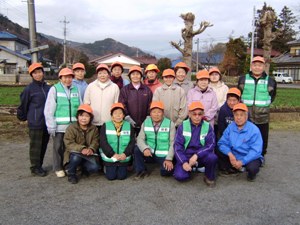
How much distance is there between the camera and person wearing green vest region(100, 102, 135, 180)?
14.1ft

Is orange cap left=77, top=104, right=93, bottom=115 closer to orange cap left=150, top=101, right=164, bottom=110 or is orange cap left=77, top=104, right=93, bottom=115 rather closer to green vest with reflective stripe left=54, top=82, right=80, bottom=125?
green vest with reflective stripe left=54, top=82, right=80, bottom=125

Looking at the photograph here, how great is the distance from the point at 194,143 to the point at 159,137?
53 centimetres

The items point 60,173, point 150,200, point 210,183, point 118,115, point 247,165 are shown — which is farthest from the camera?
point 60,173

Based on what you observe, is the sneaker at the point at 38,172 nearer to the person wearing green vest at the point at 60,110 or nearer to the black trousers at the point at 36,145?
the black trousers at the point at 36,145

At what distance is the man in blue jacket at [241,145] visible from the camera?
4191 mm

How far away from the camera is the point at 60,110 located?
4.33 m

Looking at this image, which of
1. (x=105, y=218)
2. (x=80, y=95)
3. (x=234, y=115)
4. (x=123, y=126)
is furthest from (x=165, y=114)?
(x=105, y=218)

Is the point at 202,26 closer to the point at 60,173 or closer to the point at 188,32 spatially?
the point at 188,32

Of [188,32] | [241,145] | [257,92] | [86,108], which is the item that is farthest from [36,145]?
[188,32]

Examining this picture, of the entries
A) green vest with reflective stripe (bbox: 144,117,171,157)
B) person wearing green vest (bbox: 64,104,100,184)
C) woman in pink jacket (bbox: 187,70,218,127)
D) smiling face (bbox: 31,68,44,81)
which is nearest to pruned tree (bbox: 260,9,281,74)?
woman in pink jacket (bbox: 187,70,218,127)

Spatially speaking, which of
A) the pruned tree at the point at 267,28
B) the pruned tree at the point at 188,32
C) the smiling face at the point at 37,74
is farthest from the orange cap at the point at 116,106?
the pruned tree at the point at 267,28

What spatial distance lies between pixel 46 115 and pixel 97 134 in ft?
2.54

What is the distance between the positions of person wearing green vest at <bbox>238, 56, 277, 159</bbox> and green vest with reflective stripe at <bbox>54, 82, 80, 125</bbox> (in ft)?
8.95

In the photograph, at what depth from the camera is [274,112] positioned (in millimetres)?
9766
